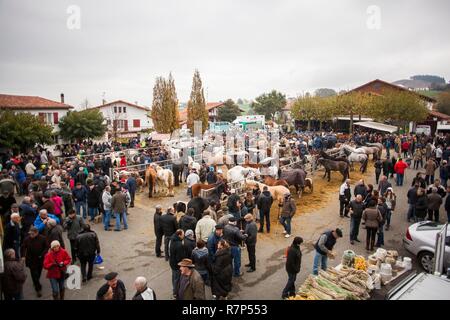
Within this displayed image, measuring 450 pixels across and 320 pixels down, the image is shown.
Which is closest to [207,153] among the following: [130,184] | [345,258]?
[130,184]

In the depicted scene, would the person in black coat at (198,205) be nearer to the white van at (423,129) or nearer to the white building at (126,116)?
the white van at (423,129)

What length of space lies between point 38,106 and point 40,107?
0.68ft

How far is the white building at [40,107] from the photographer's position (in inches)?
1238

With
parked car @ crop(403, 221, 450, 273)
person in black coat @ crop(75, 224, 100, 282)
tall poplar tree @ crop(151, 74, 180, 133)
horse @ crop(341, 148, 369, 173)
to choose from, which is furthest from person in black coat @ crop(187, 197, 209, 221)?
tall poplar tree @ crop(151, 74, 180, 133)

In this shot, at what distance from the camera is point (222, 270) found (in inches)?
278

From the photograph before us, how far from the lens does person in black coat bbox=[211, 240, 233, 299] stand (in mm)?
7043

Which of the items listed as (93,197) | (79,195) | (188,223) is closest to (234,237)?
(188,223)

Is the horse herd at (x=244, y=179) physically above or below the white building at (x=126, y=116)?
below

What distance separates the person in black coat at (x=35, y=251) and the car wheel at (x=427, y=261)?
988cm

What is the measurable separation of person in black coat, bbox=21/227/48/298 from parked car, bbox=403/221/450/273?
9.82m

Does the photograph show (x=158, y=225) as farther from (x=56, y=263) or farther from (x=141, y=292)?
(x=141, y=292)

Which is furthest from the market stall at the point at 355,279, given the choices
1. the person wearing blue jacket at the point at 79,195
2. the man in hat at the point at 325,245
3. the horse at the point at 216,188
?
the person wearing blue jacket at the point at 79,195
